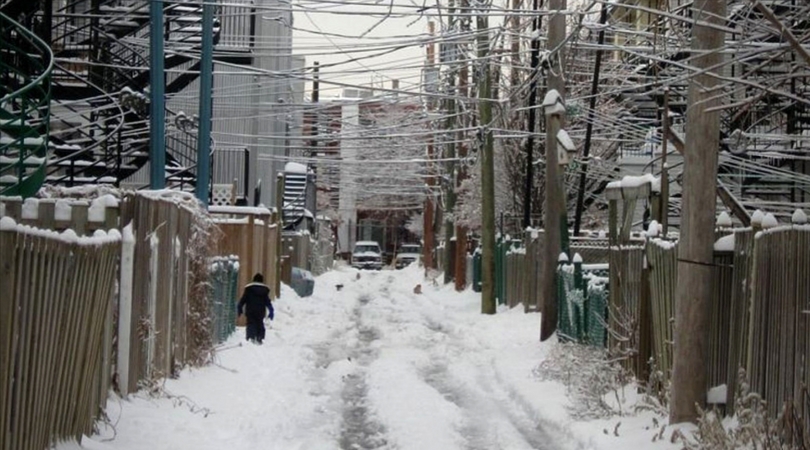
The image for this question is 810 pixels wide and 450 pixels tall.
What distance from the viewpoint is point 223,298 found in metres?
21.0

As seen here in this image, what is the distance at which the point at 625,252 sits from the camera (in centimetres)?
1570

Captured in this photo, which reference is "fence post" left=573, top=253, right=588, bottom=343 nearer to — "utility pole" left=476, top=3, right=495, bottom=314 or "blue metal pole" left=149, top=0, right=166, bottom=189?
"blue metal pole" left=149, top=0, right=166, bottom=189

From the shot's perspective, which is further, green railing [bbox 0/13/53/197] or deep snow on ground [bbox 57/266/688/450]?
green railing [bbox 0/13/53/197]

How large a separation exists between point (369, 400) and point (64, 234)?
740 cm

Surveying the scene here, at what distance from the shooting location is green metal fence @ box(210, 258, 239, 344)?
63.3 feet

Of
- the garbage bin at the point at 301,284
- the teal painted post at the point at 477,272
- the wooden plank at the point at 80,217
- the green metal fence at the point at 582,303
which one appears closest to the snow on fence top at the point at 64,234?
the wooden plank at the point at 80,217

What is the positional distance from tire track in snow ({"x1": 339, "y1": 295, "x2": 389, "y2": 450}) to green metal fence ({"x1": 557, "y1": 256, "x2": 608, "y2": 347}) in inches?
129

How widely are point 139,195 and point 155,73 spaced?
464cm

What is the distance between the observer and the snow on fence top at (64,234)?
279 inches

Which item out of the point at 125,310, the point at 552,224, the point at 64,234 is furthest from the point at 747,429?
the point at 552,224

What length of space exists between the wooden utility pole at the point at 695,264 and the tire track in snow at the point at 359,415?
2877 mm

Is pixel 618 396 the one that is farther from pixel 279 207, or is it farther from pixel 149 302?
pixel 279 207

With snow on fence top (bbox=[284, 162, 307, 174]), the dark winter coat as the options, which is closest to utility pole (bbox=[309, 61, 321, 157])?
snow on fence top (bbox=[284, 162, 307, 174])

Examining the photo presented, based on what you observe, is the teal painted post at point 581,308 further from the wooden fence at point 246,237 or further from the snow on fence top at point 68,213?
the snow on fence top at point 68,213
